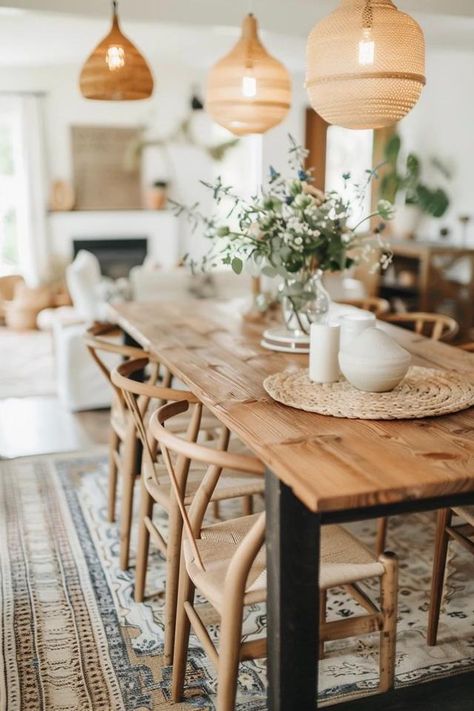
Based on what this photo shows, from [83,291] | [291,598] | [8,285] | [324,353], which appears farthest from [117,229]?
[291,598]

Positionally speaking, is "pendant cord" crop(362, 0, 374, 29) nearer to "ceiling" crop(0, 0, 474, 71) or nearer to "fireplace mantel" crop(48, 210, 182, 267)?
"ceiling" crop(0, 0, 474, 71)

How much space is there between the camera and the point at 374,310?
4.11 m

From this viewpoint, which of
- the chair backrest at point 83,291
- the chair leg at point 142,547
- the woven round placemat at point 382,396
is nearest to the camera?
the woven round placemat at point 382,396

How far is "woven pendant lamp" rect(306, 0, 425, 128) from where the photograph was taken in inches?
81.2

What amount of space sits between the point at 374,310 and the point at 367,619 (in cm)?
252

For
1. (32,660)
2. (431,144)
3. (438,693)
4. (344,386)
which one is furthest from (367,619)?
(431,144)

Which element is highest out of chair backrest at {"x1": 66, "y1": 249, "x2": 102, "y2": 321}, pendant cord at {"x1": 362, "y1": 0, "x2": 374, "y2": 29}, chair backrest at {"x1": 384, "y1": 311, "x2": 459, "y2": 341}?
pendant cord at {"x1": 362, "y1": 0, "x2": 374, "y2": 29}

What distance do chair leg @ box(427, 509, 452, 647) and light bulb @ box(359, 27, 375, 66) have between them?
1.30 m

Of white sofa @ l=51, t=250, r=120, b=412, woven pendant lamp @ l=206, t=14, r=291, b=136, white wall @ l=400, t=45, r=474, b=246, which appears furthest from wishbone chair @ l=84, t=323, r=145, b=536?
white wall @ l=400, t=45, r=474, b=246

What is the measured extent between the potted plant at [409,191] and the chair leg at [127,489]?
499 centimetres

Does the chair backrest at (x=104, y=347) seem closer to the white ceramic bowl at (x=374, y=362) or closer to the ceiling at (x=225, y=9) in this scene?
the white ceramic bowl at (x=374, y=362)

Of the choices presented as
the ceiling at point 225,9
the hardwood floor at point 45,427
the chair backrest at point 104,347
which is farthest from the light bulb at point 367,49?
the hardwood floor at point 45,427

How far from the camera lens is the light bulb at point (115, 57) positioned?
284 cm

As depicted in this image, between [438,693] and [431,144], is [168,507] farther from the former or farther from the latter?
[431,144]
